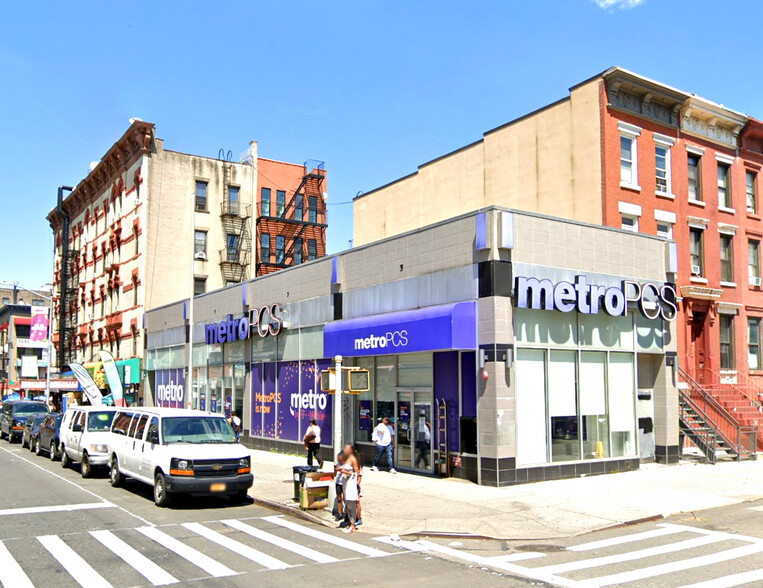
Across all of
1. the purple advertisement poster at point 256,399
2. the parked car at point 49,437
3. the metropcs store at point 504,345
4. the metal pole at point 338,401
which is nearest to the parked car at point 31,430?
the parked car at point 49,437

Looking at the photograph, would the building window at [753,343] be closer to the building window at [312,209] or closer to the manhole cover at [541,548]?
the manhole cover at [541,548]

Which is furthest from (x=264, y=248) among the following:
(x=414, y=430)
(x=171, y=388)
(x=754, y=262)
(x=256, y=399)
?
(x=414, y=430)

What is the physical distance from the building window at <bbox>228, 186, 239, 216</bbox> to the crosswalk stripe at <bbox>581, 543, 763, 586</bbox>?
4016 centimetres

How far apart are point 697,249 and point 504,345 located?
14200mm

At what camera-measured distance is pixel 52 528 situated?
13.1 metres

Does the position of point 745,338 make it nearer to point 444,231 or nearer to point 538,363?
point 538,363

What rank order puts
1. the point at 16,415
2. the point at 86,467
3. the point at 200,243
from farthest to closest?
1. the point at 200,243
2. the point at 16,415
3. the point at 86,467

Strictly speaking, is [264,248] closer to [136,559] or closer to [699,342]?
[699,342]

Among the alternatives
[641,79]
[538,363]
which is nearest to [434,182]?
[641,79]

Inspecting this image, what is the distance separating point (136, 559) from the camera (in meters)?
10.7

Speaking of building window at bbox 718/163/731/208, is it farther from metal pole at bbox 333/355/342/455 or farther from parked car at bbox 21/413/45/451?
parked car at bbox 21/413/45/451

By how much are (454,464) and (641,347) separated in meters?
7.13

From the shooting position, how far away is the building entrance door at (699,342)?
2816 cm

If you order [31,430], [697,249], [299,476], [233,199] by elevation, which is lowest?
[31,430]
